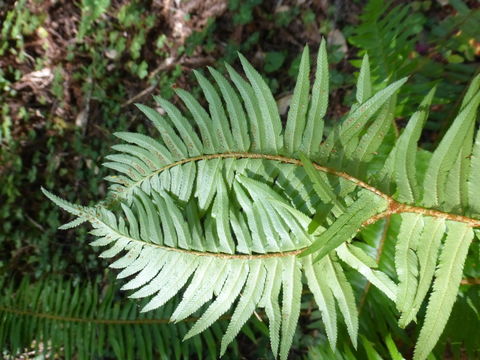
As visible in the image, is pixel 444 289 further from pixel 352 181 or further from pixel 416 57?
pixel 416 57

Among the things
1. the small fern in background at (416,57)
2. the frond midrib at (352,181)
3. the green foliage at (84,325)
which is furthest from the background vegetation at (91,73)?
the frond midrib at (352,181)

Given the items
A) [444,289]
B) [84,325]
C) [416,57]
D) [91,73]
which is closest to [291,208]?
[444,289]

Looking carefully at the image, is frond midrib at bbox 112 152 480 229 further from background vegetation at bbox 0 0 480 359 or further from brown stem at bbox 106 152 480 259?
background vegetation at bbox 0 0 480 359

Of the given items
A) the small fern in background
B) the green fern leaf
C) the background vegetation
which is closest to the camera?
the green fern leaf

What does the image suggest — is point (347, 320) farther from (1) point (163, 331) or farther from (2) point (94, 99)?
(2) point (94, 99)

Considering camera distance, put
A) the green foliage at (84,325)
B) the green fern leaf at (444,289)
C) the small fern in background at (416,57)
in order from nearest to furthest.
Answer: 1. the green fern leaf at (444,289)
2. the small fern in background at (416,57)
3. the green foliage at (84,325)

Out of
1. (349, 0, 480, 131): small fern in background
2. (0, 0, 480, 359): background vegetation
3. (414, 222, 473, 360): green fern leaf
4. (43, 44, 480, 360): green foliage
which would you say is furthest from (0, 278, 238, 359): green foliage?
(349, 0, 480, 131): small fern in background

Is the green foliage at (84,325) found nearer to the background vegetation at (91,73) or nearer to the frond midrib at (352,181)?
the background vegetation at (91,73)

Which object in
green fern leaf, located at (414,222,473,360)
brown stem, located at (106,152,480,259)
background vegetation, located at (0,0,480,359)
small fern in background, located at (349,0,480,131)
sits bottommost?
green fern leaf, located at (414,222,473,360)
